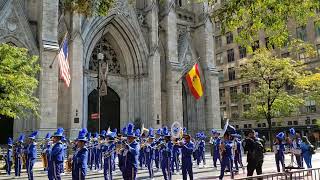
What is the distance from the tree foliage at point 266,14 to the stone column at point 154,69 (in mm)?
17270

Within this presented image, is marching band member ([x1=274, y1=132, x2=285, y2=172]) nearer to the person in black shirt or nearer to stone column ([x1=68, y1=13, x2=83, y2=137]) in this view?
the person in black shirt

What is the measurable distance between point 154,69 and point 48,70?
28.9 feet

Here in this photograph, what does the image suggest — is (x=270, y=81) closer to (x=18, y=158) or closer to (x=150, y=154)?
(x=150, y=154)

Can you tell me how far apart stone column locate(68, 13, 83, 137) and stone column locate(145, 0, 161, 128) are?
5901 millimetres

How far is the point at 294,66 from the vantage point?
1534 inches

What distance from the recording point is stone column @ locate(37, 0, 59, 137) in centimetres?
2228

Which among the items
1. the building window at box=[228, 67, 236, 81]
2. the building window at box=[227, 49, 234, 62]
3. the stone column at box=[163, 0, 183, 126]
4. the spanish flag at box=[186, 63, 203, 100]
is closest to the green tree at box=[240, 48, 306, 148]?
the spanish flag at box=[186, 63, 203, 100]

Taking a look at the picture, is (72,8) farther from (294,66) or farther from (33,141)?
(294,66)

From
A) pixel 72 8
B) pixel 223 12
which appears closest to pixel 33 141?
pixel 72 8

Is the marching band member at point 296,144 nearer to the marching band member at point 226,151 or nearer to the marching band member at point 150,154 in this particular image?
the marching band member at point 226,151

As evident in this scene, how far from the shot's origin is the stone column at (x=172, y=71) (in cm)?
2948

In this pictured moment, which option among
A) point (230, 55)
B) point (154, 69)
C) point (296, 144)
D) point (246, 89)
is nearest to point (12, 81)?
point (296, 144)

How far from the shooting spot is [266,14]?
408 inches

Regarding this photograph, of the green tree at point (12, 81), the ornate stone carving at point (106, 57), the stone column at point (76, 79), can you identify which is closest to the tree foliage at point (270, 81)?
the ornate stone carving at point (106, 57)
